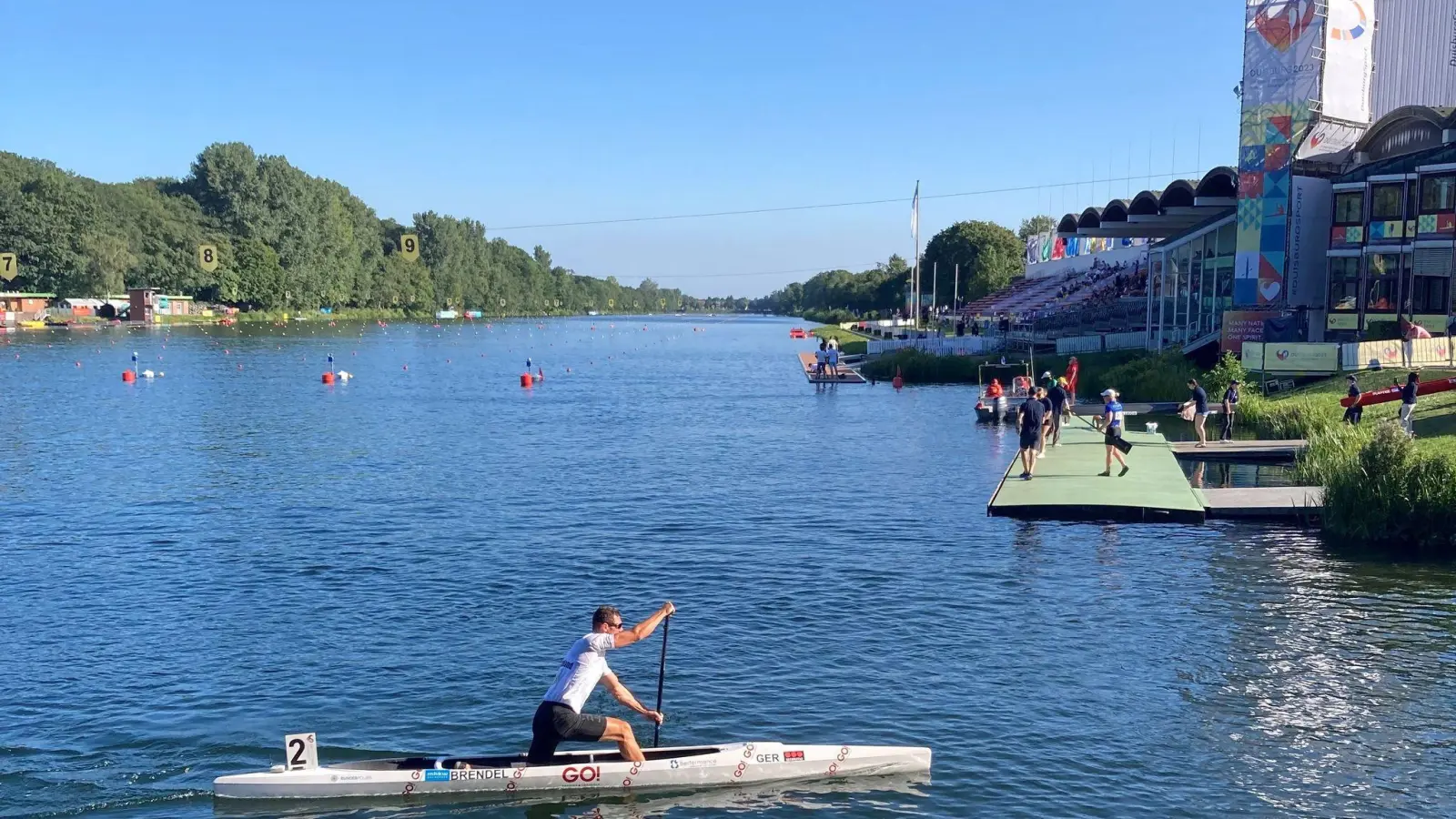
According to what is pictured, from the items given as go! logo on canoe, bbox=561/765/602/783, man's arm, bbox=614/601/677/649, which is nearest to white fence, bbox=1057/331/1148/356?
man's arm, bbox=614/601/677/649

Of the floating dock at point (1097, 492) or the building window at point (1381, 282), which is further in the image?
the building window at point (1381, 282)

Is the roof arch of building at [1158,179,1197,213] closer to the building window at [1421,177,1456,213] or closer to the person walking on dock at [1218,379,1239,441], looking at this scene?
the building window at [1421,177,1456,213]

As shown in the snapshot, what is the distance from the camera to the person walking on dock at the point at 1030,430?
2894 cm

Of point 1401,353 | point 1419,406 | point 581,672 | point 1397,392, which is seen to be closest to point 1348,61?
point 1401,353

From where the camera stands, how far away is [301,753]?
12.9 m

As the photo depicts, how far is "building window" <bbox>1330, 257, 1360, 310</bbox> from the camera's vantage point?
4872cm

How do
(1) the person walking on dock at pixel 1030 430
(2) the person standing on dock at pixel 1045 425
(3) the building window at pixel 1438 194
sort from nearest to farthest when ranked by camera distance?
(1) the person walking on dock at pixel 1030 430 → (2) the person standing on dock at pixel 1045 425 → (3) the building window at pixel 1438 194

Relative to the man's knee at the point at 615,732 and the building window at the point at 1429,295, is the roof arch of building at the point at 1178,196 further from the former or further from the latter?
the man's knee at the point at 615,732

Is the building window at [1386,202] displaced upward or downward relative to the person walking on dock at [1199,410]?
upward

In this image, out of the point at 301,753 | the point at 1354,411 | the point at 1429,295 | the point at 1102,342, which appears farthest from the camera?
the point at 1102,342

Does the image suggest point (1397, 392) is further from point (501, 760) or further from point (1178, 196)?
point (501, 760)

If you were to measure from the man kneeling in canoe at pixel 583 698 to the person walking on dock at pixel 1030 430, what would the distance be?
58.4ft

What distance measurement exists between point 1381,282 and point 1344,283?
5.94 ft

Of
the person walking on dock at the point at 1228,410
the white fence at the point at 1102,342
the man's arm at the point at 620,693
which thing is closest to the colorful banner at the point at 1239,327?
the person walking on dock at the point at 1228,410
